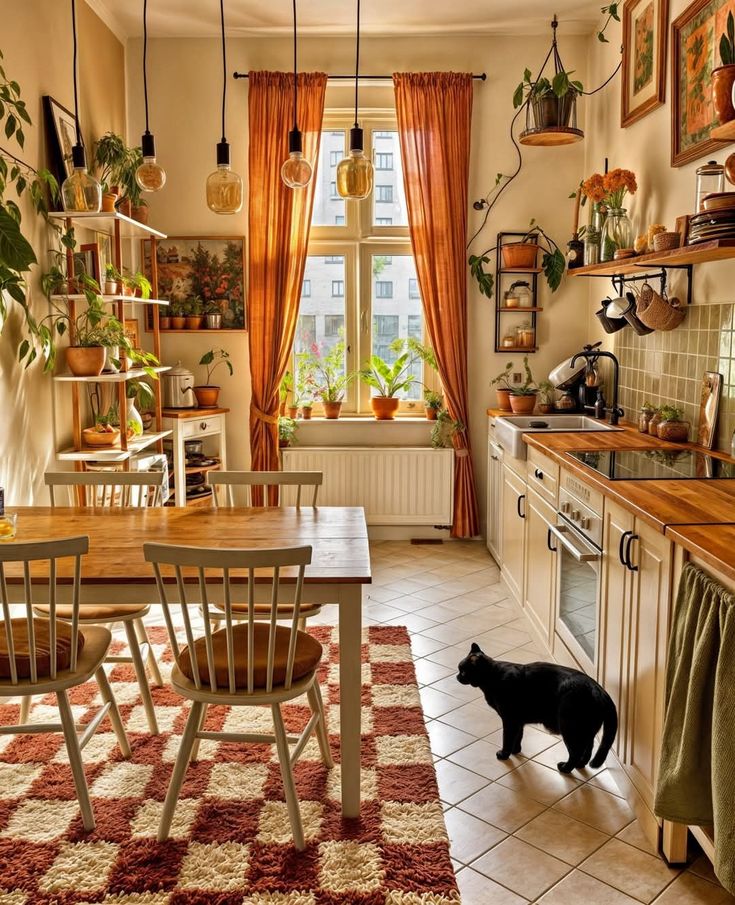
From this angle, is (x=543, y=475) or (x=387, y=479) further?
(x=387, y=479)

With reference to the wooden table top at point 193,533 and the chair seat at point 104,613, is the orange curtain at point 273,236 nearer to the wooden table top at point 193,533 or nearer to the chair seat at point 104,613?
the wooden table top at point 193,533

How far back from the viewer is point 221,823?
7.87ft

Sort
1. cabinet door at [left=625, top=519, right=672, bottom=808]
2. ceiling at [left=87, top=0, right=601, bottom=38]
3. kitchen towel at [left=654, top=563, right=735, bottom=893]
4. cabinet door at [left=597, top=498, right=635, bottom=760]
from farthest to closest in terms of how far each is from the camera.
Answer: ceiling at [left=87, top=0, right=601, bottom=38]
cabinet door at [left=597, top=498, right=635, bottom=760]
cabinet door at [left=625, top=519, right=672, bottom=808]
kitchen towel at [left=654, top=563, right=735, bottom=893]

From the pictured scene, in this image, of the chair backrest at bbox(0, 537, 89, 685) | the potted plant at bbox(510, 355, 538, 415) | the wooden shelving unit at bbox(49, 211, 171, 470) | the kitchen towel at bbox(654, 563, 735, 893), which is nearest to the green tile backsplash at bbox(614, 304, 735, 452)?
the potted plant at bbox(510, 355, 538, 415)

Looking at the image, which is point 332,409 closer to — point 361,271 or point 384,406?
point 384,406

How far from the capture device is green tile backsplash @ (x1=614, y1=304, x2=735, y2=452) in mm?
3305

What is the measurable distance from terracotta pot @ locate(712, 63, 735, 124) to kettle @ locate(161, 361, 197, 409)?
3518 mm

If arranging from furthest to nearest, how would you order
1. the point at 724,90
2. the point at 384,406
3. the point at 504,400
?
the point at 384,406 → the point at 504,400 → the point at 724,90

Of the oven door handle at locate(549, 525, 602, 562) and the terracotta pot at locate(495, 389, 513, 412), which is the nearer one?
the oven door handle at locate(549, 525, 602, 562)

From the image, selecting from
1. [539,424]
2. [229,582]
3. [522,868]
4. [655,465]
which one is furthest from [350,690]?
[539,424]

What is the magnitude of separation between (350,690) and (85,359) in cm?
234

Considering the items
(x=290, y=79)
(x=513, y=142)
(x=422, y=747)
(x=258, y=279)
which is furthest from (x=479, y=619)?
(x=290, y=79)

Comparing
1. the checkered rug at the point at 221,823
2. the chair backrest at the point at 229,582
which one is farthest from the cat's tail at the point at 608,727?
the chair backrest at the point at 229,582

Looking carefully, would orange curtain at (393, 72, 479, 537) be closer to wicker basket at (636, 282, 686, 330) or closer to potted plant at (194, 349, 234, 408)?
potted plant at (194, 349, 234, 408)
